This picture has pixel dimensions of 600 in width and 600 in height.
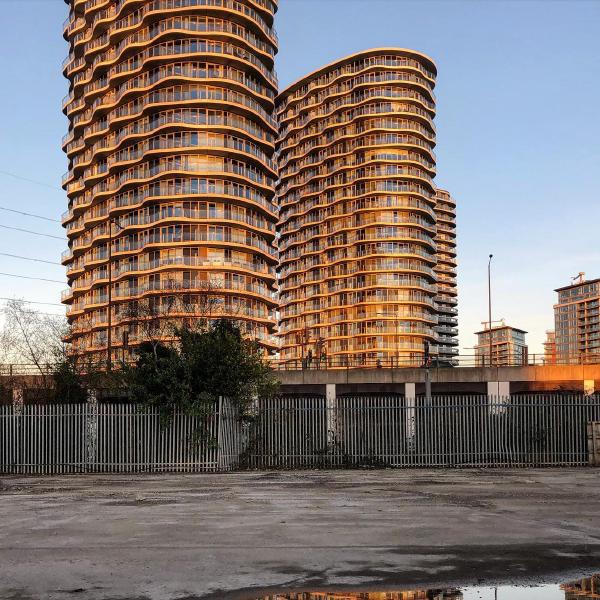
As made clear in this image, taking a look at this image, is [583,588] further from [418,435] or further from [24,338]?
[24,338]

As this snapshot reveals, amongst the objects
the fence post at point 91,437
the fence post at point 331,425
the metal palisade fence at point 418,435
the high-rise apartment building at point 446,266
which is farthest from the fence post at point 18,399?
the high-rise apartment building at point 446,266

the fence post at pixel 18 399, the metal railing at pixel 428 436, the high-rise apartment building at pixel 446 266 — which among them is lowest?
the metal railing at pixel 428 436

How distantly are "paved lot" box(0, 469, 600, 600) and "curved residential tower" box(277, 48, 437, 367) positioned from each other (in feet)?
333

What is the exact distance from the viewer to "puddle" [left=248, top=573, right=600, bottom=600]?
25.4ft

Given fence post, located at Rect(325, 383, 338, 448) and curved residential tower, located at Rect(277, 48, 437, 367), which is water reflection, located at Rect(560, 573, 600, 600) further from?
curved residential tower, located at Rect(277, 48, 437, 367)

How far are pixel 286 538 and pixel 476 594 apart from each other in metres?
3.86

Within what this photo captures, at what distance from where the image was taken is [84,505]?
16.2 m

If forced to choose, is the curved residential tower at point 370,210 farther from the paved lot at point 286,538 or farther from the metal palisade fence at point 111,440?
the paved lot at point 286,538

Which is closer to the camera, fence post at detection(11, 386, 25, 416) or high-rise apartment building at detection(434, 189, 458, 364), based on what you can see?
fence post at detection(11, 386, 25, 416)

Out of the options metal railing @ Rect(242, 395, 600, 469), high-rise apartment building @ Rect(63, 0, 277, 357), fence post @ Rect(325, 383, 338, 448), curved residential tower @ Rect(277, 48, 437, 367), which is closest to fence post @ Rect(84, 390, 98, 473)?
metal railing @ Rect(242, 395, 600, 469)

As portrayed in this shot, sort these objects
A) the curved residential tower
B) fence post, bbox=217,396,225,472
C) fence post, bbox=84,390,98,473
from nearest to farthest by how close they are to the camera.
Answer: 1. fence post, bbox=217,396,225,472
2. fence post, bbox=84,390,98,473
3. the curved residential tower

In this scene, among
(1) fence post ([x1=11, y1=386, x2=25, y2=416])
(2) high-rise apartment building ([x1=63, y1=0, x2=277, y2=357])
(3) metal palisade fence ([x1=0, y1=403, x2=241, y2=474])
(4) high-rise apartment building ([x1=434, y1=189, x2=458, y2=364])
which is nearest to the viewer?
(3) metal palisade fence ([x1=0, y1=403, x2=241, y2=474])

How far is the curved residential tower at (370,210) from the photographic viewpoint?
12562cm

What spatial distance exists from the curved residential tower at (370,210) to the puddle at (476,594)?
110388 mm
